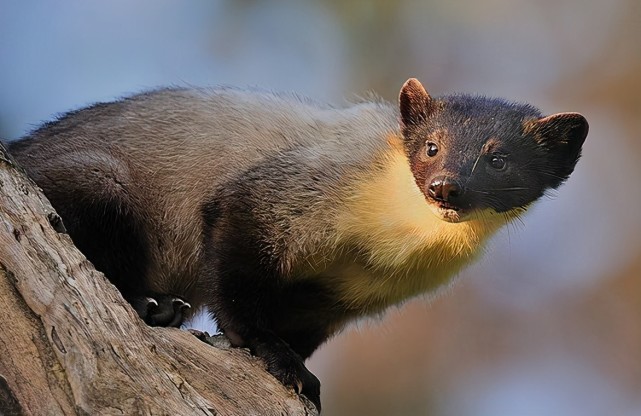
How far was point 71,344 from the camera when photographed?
4.73 meters

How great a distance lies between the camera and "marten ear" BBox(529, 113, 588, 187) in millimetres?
6781

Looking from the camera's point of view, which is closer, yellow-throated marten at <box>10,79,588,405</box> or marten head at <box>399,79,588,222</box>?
marten head at <box>399,79,588,222</box>

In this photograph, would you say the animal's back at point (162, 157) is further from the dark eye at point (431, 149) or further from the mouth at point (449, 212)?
the mouth at point (449, 212)

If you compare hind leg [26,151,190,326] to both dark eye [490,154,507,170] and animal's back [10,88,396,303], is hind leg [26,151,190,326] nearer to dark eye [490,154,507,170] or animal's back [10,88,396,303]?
animal's back [10,88,396,303]

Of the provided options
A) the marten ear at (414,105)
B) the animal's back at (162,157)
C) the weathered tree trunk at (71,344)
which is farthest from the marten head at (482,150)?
the weathered tree trunk at (71,344)

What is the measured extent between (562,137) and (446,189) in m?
1.25

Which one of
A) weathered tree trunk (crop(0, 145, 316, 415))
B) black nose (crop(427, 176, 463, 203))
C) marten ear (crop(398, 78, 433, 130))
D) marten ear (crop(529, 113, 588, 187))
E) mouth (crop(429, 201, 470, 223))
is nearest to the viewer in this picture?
weathered tree trunk (crop(0, 145, 316, 415))

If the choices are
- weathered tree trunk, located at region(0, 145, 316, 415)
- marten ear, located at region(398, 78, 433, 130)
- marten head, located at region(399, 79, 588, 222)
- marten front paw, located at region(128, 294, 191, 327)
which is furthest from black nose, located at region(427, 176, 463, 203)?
marten front paw, located at region(128, 294, 191, 327)

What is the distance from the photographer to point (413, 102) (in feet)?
23.1

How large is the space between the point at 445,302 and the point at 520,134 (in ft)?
22.5

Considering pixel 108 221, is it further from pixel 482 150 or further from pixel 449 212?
pixel 482 150

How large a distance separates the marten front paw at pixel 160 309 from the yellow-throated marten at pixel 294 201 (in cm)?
1

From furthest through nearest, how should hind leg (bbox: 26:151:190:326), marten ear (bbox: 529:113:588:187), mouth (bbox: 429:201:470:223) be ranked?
marten ear (bbox: 529:113:588:187) < hind leg (bbox: 26:151:190:326) < mouth (bbox: 429:201:470:223)

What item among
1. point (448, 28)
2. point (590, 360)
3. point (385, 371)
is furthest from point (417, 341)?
point (448, 28)
